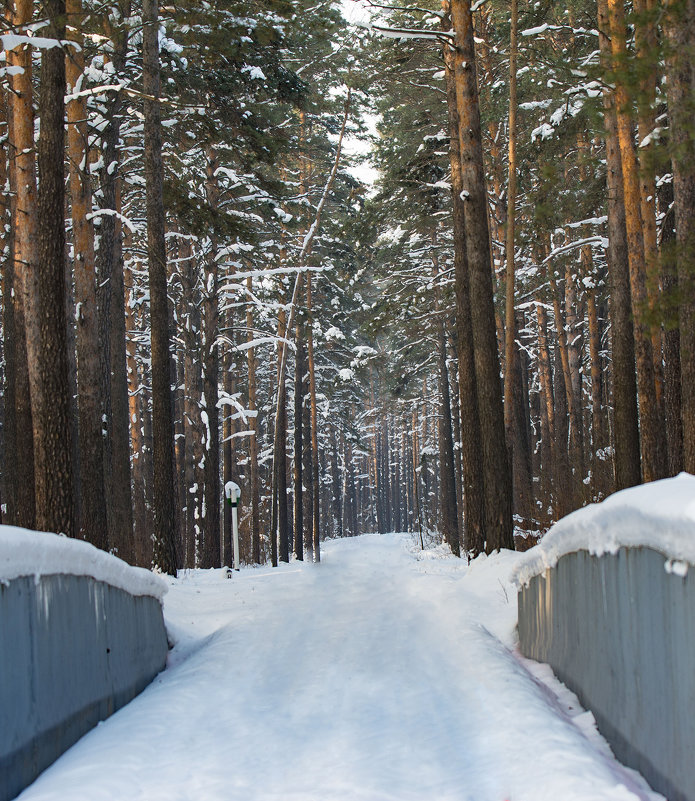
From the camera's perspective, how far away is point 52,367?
326 inches

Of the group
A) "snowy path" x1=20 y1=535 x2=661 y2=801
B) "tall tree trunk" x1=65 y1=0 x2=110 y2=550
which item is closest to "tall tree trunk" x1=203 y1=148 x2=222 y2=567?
"tall tree trunk" x1=65 y1=0 x2=110 y2=550

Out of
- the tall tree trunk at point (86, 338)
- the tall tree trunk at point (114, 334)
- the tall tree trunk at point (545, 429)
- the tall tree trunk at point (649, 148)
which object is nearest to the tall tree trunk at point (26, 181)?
the tall tree trunk at point (86, 338)

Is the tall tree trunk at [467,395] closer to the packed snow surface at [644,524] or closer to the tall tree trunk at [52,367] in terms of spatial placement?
the tall tree trunk at [52,367]

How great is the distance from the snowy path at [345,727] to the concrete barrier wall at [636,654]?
179 millimetres

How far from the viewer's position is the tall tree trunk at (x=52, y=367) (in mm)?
8242

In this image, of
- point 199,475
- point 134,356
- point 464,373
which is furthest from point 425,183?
point 134,356

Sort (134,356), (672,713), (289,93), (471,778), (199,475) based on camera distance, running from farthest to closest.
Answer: (134,356), (199,475), (289,93), (471,778), (672,713)

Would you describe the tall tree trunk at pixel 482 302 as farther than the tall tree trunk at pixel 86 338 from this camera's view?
Yes

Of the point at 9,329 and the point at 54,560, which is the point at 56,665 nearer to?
the point at 54,560

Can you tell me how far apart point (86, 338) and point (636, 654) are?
10737 mm

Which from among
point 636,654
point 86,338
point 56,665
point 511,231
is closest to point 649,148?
point 511,231

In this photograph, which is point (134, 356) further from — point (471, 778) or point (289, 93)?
point (471, 778)

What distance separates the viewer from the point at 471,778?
12.9 feet

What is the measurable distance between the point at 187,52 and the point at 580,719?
518 inches
